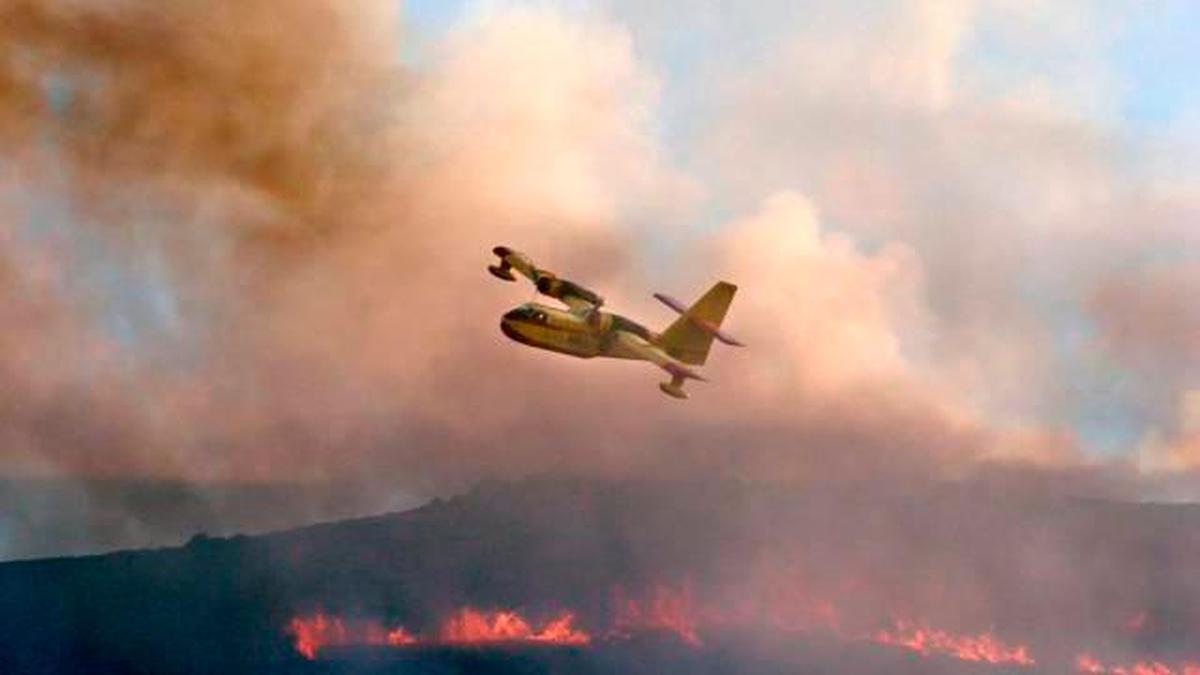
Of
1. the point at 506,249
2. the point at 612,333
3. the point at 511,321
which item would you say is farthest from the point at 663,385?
the point at 506,249

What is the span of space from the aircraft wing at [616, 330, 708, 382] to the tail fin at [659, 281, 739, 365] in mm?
4431

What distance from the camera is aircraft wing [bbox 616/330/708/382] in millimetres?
107375

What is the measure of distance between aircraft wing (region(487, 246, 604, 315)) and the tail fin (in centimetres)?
757

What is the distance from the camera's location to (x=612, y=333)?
11138 centimetres

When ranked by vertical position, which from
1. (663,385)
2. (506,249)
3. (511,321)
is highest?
(506,249)

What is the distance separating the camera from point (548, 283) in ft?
383

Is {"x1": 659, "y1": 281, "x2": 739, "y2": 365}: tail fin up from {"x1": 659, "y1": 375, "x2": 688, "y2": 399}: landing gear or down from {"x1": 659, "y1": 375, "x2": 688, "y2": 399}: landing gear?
up

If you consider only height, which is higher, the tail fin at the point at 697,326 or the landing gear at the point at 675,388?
the tail fin at the point at 697,326

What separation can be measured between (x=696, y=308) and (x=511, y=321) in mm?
17625

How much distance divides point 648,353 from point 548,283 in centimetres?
1318

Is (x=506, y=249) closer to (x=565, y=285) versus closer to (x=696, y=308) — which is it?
(x=565, y=285)

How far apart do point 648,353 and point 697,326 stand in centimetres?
828

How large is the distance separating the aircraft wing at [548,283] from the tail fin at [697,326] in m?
7.57

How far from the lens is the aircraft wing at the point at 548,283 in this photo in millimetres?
113531
